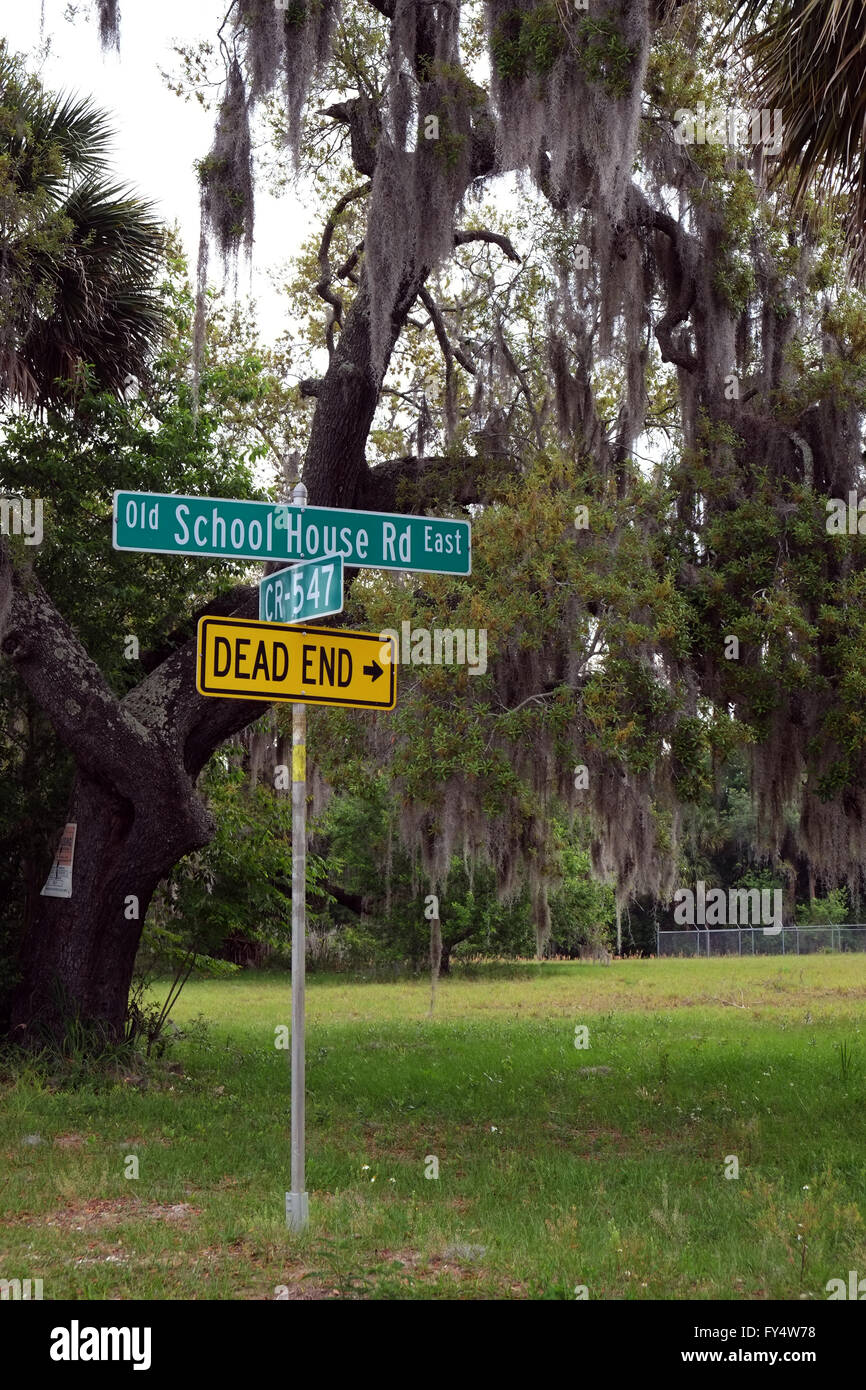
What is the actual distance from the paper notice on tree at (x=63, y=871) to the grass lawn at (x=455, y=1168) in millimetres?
1681

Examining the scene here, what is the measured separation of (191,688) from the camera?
12.8m

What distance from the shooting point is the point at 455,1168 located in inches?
355

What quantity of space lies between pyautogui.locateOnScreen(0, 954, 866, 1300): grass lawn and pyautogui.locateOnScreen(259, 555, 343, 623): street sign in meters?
A: 3.06

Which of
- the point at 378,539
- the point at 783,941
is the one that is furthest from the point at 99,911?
the point at 783,941

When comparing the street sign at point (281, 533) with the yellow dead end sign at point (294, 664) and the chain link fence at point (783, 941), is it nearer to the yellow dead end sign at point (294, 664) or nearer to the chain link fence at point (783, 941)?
the yellow dead end sign at point (294, 664)

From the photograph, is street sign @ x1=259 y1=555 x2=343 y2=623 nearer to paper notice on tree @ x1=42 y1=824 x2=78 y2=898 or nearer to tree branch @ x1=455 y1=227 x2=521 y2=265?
paper notice on tree @ x1=42 y1=824 x2=78 y2=898

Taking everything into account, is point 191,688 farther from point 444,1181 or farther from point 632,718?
point 444,1181

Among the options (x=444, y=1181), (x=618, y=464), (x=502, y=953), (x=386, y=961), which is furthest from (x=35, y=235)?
(x=502, y=953)

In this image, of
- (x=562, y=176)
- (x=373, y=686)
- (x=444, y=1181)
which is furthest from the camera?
(x=562, y=176)

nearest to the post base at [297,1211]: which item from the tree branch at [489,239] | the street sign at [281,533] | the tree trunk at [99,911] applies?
the street sign at [281,533]

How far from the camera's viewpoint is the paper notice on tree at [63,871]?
12.5m

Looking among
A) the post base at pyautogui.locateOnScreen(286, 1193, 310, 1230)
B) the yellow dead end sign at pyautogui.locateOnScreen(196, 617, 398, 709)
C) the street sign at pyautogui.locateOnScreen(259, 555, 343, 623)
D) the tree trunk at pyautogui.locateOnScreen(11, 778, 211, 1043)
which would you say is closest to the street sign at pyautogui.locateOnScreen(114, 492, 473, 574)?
the street sign at pyautogui.locateOnScreen(259, 555, 343, 623)

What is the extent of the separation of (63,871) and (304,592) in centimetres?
676

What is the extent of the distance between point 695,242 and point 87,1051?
9079 millimetres
